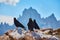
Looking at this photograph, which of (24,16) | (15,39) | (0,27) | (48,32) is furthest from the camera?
(24,16)

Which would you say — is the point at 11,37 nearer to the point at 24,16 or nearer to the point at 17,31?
the point at 17,31

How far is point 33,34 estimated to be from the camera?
1239cm

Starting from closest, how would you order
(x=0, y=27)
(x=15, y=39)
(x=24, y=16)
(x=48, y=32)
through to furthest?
(x=15, y=39) < (x=48, y=32) < (x=0, y=27) < (x=24, y=16)

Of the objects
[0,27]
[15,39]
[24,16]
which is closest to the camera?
[15,39]

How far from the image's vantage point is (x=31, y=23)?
14.1m

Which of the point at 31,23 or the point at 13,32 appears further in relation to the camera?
the point at 31,23

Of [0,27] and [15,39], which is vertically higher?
[0,27]

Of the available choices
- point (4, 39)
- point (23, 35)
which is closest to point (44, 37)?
point (23, 35)

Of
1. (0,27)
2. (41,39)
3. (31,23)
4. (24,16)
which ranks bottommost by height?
(41,39)

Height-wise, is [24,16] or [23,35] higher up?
[24,16]

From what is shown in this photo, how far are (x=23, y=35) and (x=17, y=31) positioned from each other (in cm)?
50

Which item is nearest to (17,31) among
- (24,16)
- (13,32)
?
(13,32)

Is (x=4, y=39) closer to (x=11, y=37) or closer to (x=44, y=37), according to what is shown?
(x=11, y=37)

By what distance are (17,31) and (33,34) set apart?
0.88 meters
